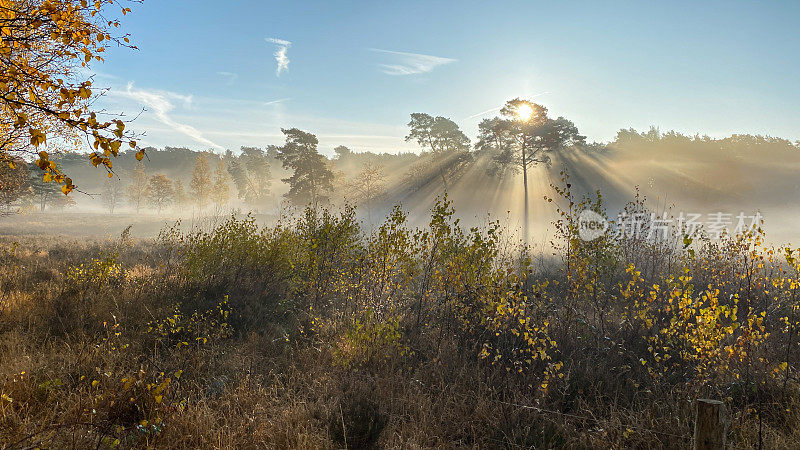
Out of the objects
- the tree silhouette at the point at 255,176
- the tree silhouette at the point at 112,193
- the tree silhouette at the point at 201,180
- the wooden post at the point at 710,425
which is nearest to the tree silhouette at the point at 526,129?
the wooden post at the point at 710,425

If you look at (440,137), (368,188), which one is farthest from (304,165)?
(440,137)

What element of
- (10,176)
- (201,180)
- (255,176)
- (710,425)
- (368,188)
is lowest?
(710,425)

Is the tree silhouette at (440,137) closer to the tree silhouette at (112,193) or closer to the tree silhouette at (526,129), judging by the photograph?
the tree silhouette at (526,129)

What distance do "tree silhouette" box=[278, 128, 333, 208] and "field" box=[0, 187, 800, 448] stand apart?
27.0 metres

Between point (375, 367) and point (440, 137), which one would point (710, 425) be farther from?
point (440, 137)

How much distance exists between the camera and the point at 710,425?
2.41m

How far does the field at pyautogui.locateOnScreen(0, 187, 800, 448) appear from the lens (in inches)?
132

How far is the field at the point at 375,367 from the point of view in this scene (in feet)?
11.0

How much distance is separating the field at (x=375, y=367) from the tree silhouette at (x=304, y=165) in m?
27.0

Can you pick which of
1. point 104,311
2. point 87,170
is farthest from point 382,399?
point 87,170

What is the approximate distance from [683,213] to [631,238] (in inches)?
1040

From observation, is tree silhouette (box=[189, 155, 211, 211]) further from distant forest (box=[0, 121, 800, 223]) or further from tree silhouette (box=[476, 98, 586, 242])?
tree silhouette (box=[476, 98, 586, 242])

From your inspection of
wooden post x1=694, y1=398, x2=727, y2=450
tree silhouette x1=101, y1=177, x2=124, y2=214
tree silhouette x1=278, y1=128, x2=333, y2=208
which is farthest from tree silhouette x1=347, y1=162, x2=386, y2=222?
tree silhouette x1=101, y1=177, x2=124, y2=214

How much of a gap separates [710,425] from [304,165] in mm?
33726
